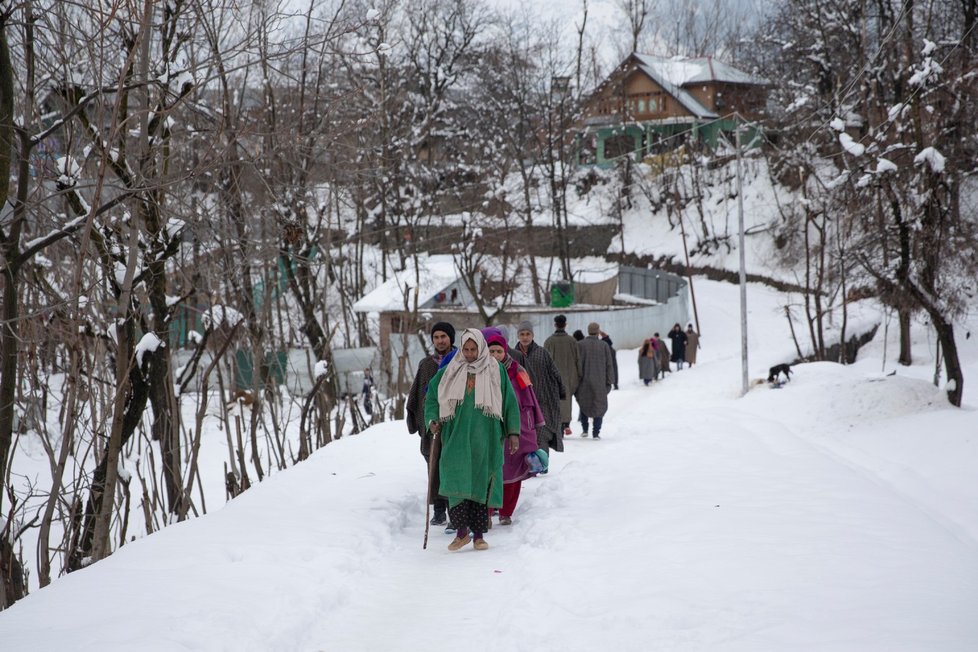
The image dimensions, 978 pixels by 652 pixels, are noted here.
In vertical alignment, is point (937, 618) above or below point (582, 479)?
above

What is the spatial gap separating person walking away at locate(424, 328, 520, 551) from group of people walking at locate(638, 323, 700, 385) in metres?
18.7

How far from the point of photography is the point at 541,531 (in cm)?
749

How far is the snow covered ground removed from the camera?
4719 mm

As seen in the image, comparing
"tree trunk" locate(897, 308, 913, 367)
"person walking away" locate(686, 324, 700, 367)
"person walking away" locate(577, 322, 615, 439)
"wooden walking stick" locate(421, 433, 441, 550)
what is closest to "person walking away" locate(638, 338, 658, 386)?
"person walking away" locate(686, 324, 700, 367)

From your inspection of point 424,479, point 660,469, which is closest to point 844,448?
point 660,469

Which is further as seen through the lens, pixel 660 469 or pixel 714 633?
pixel 660 469

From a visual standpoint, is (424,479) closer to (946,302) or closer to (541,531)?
(541,531)

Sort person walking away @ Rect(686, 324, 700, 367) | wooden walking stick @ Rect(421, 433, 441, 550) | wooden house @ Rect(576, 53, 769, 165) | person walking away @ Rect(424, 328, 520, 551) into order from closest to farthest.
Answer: person walking away @ Rect(424, 328, 520, 551) → wooden walking stick @ Rect(421, 433, 441, 550) → person walking away @ Rect(686, 324, 700, 367) → wooden house @ Rect(576, 53, 769, 165)

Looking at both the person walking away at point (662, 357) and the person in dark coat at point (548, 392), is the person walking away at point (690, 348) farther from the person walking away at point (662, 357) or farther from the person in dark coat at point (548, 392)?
the person in dark coat at point (548, 392)

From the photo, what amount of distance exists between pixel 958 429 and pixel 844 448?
1595 mm

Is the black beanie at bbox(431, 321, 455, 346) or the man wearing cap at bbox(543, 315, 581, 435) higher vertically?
the black beanie at bbox(431, 321, 455, 346)

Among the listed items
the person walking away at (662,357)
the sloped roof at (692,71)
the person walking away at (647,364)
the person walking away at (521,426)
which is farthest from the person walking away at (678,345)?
the sloped roof at (692,71)

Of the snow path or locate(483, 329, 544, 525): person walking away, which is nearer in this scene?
the snow path

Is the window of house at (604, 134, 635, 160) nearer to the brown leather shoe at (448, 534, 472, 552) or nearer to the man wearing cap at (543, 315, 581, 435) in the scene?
the man wearing cap at (543, 315, 581, 435)
